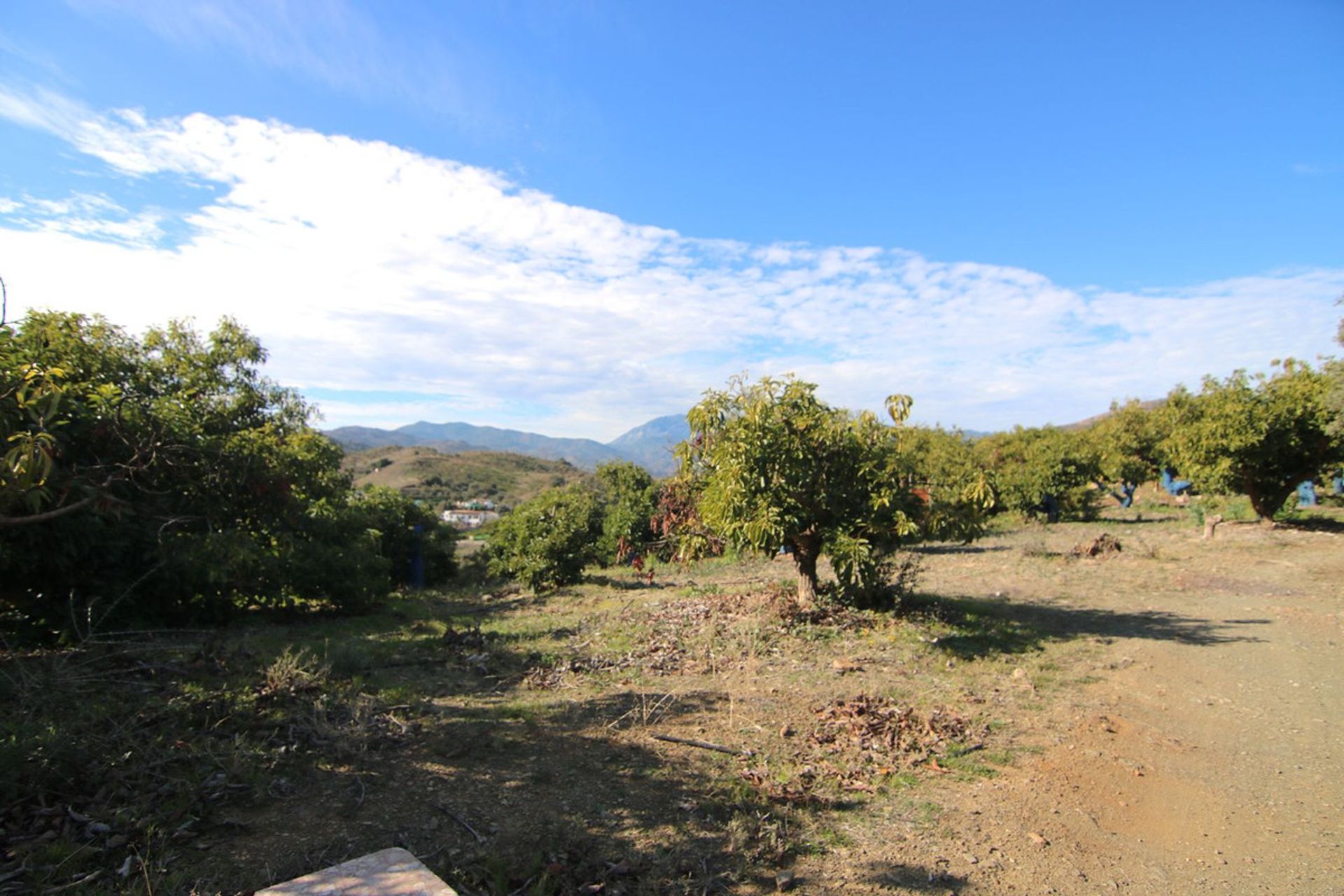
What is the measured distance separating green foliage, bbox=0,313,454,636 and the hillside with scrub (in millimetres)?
62

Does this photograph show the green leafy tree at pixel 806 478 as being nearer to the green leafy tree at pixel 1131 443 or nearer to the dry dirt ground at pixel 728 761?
the dry dirt ground at pixel 728 761

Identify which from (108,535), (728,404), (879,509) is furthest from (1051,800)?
(108,535)

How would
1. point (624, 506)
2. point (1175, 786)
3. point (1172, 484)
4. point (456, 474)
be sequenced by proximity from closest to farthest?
point (1175, 786) < point (624, 506) < point (1172, 484) < point (456, 474)

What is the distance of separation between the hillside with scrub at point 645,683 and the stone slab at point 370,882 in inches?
17.5

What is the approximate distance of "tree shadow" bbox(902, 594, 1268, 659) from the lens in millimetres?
7953

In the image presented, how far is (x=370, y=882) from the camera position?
2.79m

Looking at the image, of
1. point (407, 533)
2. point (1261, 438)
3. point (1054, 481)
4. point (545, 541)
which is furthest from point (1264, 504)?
point (407, 533)

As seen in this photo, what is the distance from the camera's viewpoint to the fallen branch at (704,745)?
482 cm

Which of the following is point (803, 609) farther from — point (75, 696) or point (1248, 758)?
point (75, 696)

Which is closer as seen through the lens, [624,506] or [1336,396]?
[1336,396]

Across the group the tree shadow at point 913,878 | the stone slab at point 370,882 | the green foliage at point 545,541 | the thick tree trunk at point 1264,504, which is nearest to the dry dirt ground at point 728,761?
the tree shadow at point 913,878

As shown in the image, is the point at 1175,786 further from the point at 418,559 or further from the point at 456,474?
the point at 456,474

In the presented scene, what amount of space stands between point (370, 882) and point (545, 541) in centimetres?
1175

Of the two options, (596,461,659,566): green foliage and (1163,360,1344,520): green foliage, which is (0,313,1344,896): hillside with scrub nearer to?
(1163,360,1344,520): green foliage
